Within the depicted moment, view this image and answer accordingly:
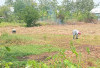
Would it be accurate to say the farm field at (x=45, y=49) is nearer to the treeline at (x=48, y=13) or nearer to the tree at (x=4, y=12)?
the treeline at (x=48, y=13)

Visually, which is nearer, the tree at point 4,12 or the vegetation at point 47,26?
the vegetation at point 47,26

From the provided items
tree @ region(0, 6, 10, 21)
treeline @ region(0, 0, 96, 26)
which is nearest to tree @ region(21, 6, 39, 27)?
treeline @ region(0, 0, 96, 26)

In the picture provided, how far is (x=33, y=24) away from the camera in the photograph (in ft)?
75.9

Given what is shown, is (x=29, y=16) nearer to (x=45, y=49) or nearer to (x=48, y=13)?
(x=48, y=13)

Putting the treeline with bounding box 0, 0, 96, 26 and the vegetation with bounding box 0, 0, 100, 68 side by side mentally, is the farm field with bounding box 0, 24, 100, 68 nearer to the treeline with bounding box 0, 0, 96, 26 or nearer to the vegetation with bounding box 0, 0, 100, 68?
the vegetation with bounding box 0, 0, 100, 68

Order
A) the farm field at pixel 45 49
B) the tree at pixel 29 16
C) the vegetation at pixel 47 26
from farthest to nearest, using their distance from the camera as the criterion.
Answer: the tree at pixel 29 16, the vegetation at pixel 47 26, the farm field at pixel 45 49

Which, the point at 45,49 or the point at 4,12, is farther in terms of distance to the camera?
the point at 4,12

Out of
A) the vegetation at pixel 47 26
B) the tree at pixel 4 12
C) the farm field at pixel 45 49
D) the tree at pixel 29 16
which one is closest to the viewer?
the farm field at pixel 45 49

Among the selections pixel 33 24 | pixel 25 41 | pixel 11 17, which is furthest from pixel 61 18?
pixel 25 41

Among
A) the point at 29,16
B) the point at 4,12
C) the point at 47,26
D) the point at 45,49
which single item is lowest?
the point at 47,26

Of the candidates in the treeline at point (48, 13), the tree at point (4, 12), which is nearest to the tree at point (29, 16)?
the treeline at point (48, 13)

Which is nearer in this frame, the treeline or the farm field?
the farm field

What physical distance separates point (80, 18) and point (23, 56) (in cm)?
2446

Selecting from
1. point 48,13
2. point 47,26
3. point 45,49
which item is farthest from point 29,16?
point 45,49
